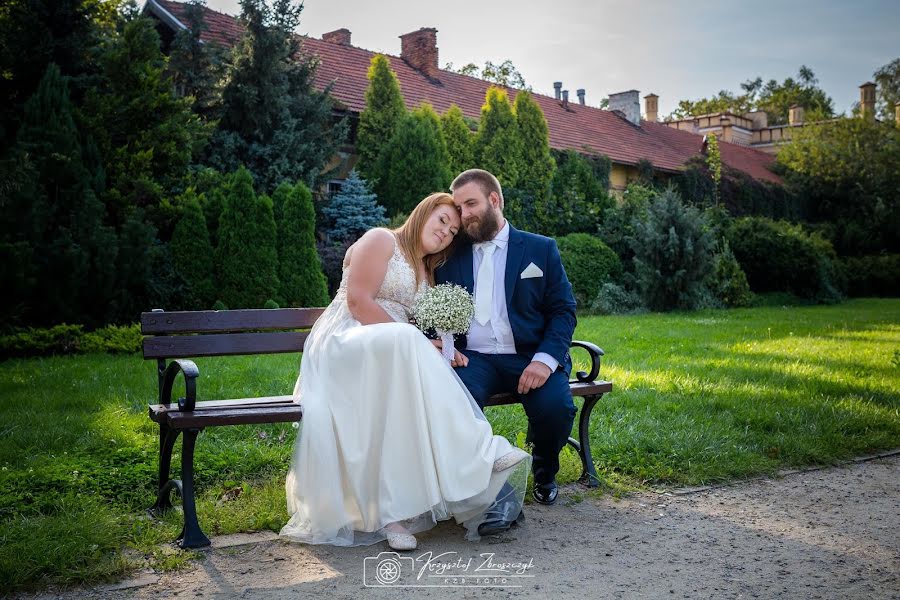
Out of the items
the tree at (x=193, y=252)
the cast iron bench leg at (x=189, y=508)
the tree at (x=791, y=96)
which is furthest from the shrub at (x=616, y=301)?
the tree at (x=791, y=96)

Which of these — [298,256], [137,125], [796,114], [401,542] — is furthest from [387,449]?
[796,114]

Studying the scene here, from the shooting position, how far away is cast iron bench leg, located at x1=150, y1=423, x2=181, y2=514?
4.07 meters

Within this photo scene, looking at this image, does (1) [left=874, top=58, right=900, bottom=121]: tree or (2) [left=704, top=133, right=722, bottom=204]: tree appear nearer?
(2) [left=704, top=133, right=722, bottom=204]: tree

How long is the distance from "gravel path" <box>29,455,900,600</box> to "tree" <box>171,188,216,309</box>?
354 inches

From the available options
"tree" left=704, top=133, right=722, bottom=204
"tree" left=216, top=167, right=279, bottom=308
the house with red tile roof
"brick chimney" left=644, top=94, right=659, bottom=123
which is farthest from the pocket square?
"brick chimney" left=644, top=94, right=659, bottom=123

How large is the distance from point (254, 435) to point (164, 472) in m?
1.54

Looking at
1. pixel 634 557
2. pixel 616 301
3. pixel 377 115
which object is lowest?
pixel 634 557

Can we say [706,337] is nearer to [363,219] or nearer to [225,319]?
[363,219]

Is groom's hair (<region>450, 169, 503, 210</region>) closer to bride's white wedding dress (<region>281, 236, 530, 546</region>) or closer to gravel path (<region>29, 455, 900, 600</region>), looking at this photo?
bride's white wedding dress (<region>281, 236, 530, 546</region>)

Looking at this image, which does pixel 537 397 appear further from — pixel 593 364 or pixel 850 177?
pixel 850 177

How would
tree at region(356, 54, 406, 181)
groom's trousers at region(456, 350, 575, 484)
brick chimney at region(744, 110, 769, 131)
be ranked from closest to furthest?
1. groom's trousers at region(456, 350, 575, 484)
2. tree at region(356, 54, 406, 181)
3. brick chimney at region(744, 110, 769, 131)

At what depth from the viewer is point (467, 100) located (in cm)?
2461

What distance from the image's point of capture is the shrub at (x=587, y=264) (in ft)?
56.1

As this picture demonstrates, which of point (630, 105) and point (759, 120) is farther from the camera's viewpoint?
point (759, 120)
